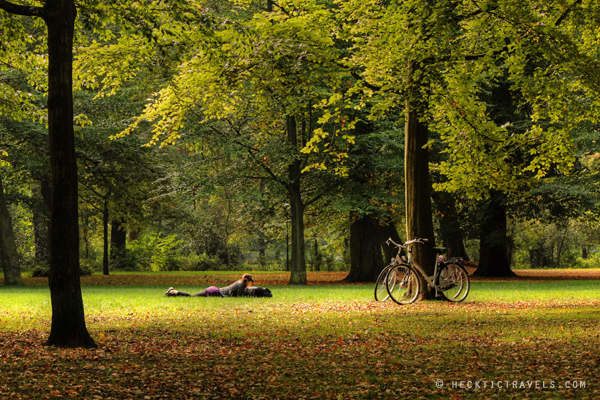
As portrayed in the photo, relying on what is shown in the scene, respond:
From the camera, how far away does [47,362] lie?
19.5ft

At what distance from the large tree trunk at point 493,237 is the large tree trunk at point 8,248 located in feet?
63.3

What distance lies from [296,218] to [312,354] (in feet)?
46.4

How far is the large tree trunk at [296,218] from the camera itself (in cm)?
2083

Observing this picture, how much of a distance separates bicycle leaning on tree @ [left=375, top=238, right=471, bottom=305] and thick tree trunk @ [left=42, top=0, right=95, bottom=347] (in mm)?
7078

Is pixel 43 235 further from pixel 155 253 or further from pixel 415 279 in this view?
pixel 415 279

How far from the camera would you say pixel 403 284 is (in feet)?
41.3

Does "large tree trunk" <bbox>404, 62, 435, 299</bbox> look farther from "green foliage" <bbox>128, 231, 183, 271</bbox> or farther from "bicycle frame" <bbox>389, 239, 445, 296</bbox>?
"green foliage" <bbox>128, 231, 183, 271</bbox>

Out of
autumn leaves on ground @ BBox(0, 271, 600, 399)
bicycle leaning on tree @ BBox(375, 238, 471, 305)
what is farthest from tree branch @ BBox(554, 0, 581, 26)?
autumn leaves on ground @ BBox(0, 271, 600, 399)

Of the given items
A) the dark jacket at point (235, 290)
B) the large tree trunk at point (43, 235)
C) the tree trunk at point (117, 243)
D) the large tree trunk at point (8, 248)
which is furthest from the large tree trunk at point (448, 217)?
the tree trunk at point (117, 243)

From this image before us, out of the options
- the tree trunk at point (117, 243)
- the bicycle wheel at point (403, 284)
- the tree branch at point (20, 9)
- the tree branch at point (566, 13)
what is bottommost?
the bicycle wheel at point (403, 284)

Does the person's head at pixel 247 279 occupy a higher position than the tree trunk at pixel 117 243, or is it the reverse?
the tree trunk at pixel 117 243

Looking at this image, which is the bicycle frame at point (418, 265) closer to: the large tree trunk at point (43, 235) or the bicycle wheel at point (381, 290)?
the bicycle wheel at point (381, 290)

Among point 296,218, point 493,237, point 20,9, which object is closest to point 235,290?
point 296,218

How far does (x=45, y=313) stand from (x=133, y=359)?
5.34 meters
